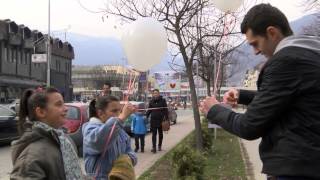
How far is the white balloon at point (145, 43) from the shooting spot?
5777 mm

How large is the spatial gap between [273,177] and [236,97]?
847mm

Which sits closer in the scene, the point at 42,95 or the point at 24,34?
the point at 42,95

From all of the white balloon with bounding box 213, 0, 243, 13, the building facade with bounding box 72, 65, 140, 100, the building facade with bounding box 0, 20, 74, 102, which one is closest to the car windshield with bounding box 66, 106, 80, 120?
the white balloon with bounding box 213, 0, 243, 13

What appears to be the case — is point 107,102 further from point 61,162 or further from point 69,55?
point 69,55

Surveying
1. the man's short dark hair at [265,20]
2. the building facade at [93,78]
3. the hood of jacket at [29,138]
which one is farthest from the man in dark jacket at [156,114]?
the building facade at [93,78]

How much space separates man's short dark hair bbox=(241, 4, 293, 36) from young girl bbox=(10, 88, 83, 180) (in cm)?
120

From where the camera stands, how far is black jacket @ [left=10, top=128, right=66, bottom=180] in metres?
2.89

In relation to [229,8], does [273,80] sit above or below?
below

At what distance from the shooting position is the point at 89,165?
4.68 m

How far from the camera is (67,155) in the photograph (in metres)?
3.12

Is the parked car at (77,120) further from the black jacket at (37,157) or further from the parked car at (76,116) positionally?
the black jacket at (37,157)

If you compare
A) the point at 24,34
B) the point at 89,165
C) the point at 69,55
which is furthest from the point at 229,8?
the point at 69,55

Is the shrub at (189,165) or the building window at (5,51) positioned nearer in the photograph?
the shrub at (189,165)

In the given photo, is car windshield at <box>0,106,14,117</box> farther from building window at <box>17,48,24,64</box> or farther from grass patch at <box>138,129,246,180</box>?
building window at <box>17,48,24,64</box>
